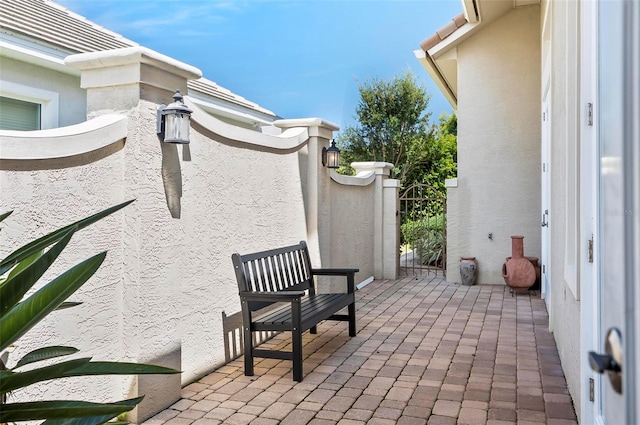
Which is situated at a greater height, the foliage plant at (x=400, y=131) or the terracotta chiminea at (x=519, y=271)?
the foliage plant at (x=400, y=131)

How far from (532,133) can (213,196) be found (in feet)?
19.4

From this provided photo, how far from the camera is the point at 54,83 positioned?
6.45 m

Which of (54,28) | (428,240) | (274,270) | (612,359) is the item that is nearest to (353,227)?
(274,270)

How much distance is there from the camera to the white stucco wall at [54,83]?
588 centimetres

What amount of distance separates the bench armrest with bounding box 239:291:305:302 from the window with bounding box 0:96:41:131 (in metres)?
3.60

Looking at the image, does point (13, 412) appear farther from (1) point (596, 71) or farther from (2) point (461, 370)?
(2) point (461, 370)

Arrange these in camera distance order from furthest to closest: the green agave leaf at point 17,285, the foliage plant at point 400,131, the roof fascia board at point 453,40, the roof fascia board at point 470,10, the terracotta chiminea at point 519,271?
the foliage plant at point 400,131
the roof fascia board at point 453,40
the roof fascia board at point 470,10
the terracotta chiminea at point 519,271
the green agave leaf at point 17,285

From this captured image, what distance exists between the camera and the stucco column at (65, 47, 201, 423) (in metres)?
3.31

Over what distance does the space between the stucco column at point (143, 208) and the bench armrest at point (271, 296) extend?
0.68 meters

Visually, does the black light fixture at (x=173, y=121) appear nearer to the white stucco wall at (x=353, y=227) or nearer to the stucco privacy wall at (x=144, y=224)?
the stucco privacy wall at (x=144, y=224)

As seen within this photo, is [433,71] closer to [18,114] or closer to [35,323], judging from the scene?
[18,114]

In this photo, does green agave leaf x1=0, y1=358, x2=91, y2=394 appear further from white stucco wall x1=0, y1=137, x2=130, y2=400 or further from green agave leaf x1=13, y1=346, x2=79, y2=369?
white stucco wall x1=0, y1=137, x2=130, y2=400

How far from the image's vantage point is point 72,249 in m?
2.96

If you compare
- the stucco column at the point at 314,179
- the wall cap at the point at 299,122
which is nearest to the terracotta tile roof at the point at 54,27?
the wall cap at the point at 299,122
